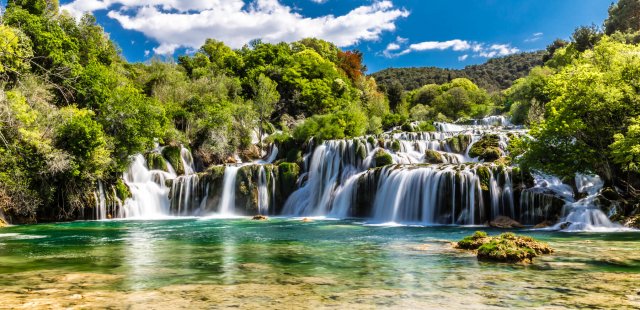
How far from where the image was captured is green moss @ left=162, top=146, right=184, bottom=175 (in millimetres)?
40750

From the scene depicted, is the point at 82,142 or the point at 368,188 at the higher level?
the point at 82,142

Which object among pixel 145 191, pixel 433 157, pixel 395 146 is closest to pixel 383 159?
pixel 395 146

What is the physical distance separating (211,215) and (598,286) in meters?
31.5

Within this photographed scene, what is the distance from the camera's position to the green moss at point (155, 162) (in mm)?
39281

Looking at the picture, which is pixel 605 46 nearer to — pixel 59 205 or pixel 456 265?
pixel 456 265

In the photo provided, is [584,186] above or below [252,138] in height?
below

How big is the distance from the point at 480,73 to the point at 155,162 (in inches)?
5343

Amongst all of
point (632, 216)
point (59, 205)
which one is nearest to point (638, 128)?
point (632, 216)

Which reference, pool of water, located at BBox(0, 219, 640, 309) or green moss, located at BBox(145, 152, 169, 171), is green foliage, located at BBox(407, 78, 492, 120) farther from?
pool of water, located at BBox(0, 219, 640, 309)

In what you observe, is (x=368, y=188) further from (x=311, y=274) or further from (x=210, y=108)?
(x=210, y=108)

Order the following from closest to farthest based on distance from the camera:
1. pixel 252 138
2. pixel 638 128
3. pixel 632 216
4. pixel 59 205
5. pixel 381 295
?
pixel 381 295 < pixel 638 128 < pixel 632 216 < pixel 59 205 < pixel 252 138

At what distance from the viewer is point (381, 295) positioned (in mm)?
A: 9047

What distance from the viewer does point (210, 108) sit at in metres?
46.1

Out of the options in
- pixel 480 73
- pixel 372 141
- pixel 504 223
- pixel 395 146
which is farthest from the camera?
pixel 480 73
